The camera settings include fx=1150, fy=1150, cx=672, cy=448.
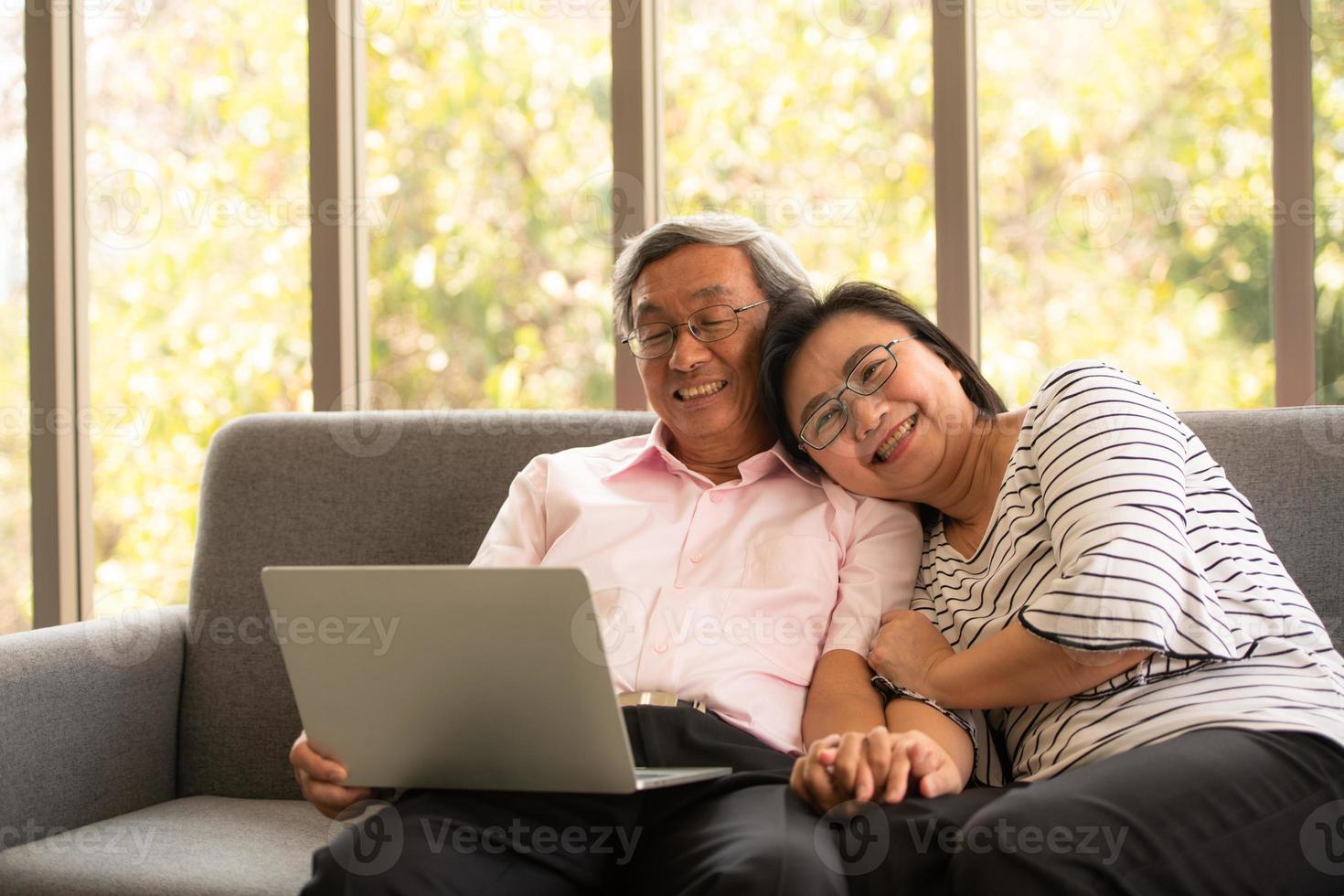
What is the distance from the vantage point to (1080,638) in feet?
4.15

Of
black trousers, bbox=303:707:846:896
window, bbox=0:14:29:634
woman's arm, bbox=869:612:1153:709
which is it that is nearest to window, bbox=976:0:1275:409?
woman's arm, bbox=869:612:1153:709

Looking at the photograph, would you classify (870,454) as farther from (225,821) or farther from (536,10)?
(536,10)

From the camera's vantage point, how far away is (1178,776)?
1184 mm

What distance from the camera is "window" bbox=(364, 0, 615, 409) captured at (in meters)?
2.56

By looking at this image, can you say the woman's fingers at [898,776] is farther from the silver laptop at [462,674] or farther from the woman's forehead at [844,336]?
the woman's forehead at [844,336]

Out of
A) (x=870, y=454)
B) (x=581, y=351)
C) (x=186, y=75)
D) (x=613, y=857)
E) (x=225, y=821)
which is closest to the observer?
(x=613, y=857)

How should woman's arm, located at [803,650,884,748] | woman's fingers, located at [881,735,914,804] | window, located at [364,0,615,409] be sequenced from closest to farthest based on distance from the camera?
1. woman's fingers, located at [881,735,914,804]
2. woman's arm, located at [803,650,884,748]
3. window, located at [364,0,615,409]

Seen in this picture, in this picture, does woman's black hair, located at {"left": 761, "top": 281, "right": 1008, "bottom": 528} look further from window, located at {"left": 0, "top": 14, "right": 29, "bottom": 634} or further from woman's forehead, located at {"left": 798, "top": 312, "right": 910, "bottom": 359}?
window, located at {"left": 0, "top": 14, "right": 29, "bottom": 634}

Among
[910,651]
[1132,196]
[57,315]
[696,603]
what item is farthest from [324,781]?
[57,315]

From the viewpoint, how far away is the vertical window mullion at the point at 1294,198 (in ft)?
6.77

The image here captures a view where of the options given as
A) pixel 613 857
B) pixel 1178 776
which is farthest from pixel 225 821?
pixel 1178 776

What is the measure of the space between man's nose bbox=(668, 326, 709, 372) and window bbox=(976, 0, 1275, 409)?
0.80 m

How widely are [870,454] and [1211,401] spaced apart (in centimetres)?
95

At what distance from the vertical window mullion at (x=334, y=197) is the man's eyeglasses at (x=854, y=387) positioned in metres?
1.40
